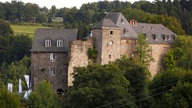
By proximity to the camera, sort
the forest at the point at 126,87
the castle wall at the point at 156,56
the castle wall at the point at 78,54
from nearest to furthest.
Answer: the forest at the point at 126,87 → the castle wall at the point at 78,54 → the castle wall at the point at 156,56

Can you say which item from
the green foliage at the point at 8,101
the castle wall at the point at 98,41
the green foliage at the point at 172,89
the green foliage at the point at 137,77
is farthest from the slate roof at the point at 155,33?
the green foliage at the point at 8,101

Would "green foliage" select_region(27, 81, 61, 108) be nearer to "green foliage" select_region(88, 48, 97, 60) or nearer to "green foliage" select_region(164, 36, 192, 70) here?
A: "green foliage" select_region(88, 48, 97, 60)

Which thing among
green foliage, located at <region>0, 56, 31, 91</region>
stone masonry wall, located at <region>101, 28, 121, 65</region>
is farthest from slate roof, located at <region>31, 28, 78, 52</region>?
green foliage, located at <region>0, 56, 31, 91</region>

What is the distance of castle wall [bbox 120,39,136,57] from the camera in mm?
91875

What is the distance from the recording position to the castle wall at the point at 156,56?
95500 mm

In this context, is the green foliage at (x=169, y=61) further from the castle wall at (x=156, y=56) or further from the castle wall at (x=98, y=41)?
the castle wall at (x=98, y=41)

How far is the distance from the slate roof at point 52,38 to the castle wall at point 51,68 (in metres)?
0.64

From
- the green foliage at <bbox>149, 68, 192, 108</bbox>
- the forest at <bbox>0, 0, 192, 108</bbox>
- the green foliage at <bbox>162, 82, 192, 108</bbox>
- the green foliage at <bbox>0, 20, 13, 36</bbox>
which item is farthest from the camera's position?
the green foliage at <bbox>0, 20, 13, 36</bbox>

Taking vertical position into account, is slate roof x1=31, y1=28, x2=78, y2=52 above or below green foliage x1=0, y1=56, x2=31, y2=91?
above

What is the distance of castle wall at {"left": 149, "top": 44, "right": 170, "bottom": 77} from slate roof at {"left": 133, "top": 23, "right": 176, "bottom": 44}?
633mm

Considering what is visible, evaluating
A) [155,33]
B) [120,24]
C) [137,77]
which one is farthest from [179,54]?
[137,77]

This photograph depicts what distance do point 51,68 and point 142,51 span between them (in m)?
10.2

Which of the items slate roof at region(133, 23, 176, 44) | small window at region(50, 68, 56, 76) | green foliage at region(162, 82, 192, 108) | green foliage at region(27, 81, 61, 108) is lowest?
green foliage at region(27, 81, 61, 108)

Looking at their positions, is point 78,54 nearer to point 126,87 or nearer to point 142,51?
point 142,51
